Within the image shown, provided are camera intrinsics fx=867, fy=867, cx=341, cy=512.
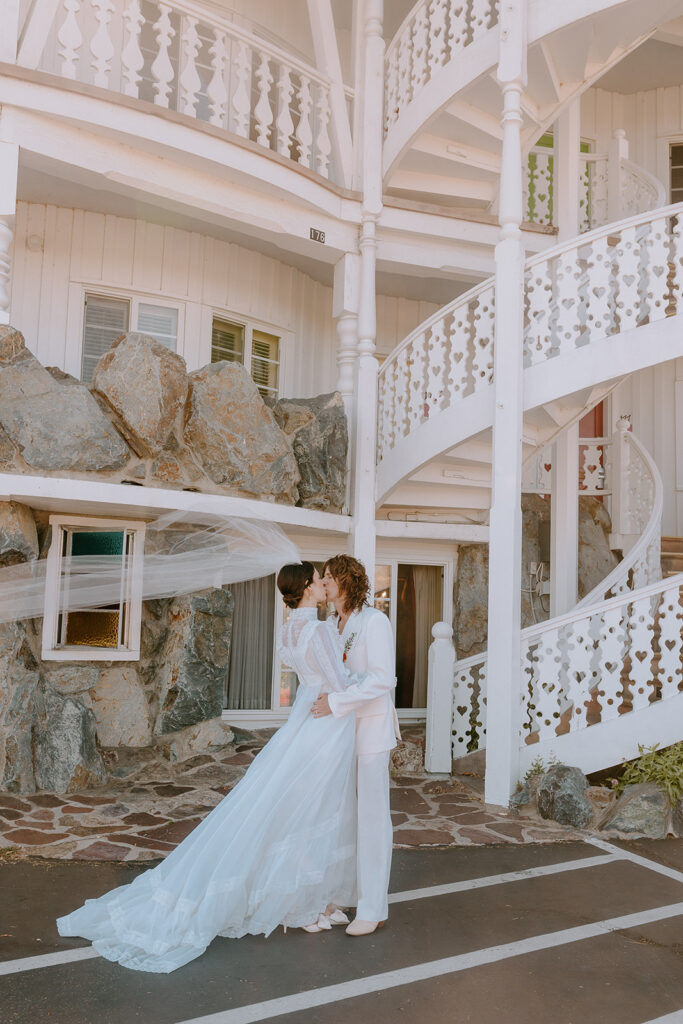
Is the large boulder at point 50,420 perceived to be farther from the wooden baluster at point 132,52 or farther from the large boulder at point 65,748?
the wooden baluster at point 132,52

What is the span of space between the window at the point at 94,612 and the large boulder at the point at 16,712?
1.92 ft

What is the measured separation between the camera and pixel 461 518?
1100 centimetres

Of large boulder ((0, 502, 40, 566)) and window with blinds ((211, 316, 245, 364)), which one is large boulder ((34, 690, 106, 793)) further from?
window with blinds ((211, 316, 245, 364))

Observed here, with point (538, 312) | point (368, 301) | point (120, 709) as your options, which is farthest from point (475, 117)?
point (120, 709)

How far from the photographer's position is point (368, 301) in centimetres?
1012

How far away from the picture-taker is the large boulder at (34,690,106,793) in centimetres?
796

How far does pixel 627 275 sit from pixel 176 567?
5038 mm

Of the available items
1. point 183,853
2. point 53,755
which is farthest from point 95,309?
point 183,853

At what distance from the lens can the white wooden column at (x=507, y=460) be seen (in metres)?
7.86

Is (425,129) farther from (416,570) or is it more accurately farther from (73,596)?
(73,596)

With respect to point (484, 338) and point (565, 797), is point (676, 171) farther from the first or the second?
point (565, 797)

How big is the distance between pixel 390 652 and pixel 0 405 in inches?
180

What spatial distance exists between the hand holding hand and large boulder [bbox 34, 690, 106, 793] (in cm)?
421

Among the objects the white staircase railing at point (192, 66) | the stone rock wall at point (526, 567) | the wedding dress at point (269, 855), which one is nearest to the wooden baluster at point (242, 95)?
the white staircase railing at point (192, 66)
